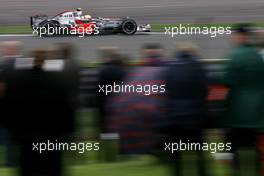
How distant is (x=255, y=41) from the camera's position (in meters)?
6.09

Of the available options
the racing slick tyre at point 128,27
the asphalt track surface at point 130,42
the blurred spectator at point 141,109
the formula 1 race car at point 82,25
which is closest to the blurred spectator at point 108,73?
the blurred spectator at point 141,109

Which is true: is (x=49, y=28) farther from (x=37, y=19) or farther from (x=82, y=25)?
(x=82, y=25)

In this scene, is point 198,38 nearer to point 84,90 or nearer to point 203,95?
point 84,90

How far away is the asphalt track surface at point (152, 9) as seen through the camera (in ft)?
71.8

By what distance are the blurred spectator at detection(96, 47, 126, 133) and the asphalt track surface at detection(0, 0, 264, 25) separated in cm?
1385

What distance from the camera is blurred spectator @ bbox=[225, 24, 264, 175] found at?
5941 millimetres

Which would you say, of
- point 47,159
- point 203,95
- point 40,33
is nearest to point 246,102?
point 203,95

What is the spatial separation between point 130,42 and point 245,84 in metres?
11.6

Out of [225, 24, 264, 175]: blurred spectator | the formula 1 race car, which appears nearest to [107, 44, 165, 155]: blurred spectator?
[225, 24, 264, 175]: blurred spectator

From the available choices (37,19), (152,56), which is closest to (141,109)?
(152,56)

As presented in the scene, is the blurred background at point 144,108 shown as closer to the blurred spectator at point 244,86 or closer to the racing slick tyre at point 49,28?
the blurred spectator at point 244,86

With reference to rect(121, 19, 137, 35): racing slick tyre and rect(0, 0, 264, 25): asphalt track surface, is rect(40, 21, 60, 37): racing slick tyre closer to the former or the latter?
rect(121, 19, 137, 35): racing slick tyre

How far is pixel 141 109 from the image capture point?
655 cm

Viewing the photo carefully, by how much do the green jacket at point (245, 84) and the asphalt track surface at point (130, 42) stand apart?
8.73m
